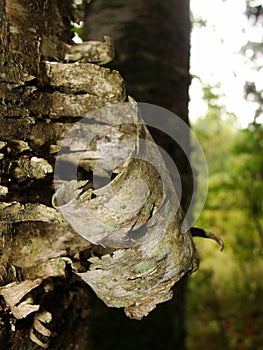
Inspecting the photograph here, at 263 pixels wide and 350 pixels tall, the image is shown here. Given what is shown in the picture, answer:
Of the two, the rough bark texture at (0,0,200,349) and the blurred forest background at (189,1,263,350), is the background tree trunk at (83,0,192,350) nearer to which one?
the rough bark texture at (0,0,200,349)

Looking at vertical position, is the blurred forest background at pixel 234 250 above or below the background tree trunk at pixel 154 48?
below

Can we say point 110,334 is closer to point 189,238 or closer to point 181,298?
point 181,298

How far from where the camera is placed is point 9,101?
49 cm

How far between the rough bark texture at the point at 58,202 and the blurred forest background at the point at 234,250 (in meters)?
3.14

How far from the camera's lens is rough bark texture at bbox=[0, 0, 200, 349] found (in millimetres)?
486

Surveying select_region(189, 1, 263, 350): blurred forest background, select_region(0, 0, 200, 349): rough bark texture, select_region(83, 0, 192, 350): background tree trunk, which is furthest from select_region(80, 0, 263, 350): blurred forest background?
select_region(0, 0, 200, 349): rough bark texture

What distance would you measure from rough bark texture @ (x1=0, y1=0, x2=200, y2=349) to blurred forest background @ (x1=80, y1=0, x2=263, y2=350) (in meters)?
3.14

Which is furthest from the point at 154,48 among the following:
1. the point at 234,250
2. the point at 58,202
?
the point at 234,250

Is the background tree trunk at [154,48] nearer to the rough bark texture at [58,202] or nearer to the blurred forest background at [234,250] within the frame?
the rough bark texture at [58,202]

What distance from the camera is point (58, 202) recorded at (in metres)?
0.48

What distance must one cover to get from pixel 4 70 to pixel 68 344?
0.38 metres

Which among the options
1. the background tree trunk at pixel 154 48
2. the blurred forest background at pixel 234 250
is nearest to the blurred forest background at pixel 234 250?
the blurred forest background at pixel 234 250

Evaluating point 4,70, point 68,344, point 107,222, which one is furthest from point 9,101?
point 68,344

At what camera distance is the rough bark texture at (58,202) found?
486 millimetres
